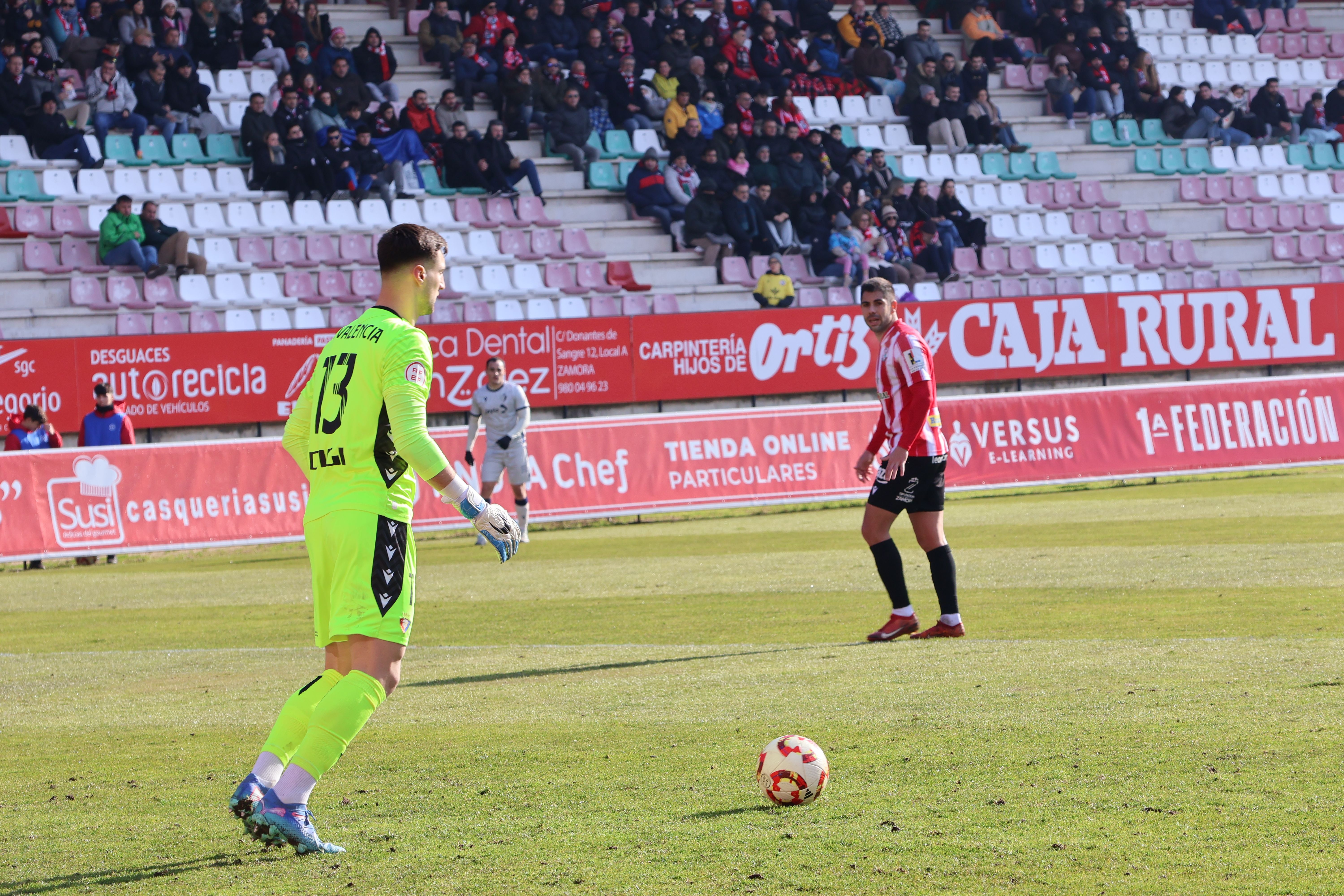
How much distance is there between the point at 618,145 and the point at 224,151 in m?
7.32

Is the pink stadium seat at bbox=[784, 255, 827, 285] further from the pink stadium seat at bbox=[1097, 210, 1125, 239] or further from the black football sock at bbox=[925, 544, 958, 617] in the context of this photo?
the black football sock at bbox=[925, 544, 958, 617]

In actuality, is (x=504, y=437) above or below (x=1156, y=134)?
below

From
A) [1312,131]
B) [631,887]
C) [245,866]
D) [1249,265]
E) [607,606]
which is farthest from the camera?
[1312,131]

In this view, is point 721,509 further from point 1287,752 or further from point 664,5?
point 1287,752

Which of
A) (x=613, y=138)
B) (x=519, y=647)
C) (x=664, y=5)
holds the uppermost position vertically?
(x=664, y=5)

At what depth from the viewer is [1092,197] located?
3272 cm

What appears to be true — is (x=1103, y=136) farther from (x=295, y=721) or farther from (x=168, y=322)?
(x=295, y=721)

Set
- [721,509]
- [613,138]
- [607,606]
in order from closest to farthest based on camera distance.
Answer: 1. [607,606]
2. [721,509]
3. [613,138]

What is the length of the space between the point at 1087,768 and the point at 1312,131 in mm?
32777

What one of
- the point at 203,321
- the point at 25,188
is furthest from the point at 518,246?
the point at 25,188

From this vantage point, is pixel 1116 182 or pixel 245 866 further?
pixel 1116 182

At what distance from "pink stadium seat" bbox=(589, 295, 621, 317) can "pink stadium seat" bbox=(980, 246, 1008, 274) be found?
7.68m

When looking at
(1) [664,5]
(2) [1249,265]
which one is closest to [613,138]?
(1) [664,5]

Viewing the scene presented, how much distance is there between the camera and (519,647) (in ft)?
35.4
